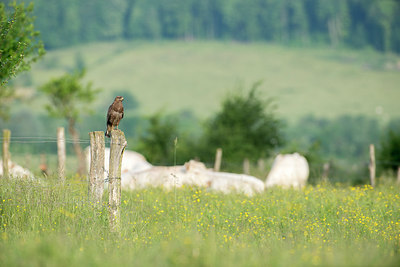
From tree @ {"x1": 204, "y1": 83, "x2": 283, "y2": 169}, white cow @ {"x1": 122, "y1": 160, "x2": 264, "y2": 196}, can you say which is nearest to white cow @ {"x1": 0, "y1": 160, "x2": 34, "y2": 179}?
white cow @ {"x1": 122, "y1": 160, "x2": 264, "y2": 196}

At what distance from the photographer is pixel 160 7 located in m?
157

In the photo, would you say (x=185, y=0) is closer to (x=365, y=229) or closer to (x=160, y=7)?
(x=160, y=7)

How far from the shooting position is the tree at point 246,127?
27.9 meters

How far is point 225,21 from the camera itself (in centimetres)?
14712

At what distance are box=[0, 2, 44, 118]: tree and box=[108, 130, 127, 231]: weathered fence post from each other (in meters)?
2.73

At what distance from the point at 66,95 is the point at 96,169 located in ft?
66.1

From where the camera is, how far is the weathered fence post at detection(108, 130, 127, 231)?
24.9 feet

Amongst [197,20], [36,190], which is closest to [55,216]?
[36,190]

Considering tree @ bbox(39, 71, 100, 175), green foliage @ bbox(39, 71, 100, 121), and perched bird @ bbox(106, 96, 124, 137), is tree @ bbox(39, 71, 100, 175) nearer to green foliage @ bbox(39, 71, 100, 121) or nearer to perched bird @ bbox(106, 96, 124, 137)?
green foliage @ bbox(39, 71, 100, 121)

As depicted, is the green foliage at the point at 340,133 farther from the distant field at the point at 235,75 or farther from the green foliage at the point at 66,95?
the green foliage at the point at 66,95

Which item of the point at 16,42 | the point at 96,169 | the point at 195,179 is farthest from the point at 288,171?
the point at 16,42

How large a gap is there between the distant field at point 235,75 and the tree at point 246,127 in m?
78.9

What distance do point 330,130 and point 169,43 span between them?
2441 inches

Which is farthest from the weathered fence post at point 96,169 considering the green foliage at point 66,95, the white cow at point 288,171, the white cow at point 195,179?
the green foliage at point 66,95
